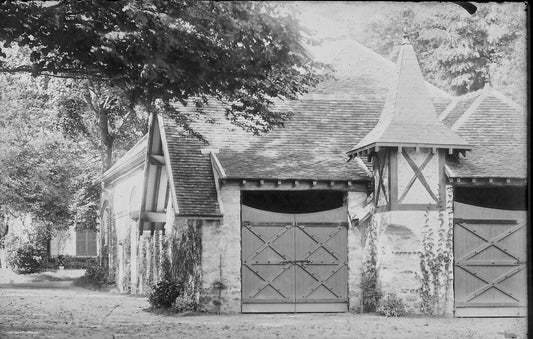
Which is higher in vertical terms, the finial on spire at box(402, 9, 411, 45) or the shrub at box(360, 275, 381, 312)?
the finial on spire at box(402, 9, 411, 45)

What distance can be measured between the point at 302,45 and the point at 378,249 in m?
5.07

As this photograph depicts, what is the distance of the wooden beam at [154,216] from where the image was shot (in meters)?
20.4

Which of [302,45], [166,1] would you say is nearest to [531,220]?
[302,45]

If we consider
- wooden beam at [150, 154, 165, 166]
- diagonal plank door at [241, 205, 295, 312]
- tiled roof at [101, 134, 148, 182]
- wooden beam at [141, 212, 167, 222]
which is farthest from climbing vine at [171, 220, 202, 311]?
tiled roof at [101, 134, 148, 182]

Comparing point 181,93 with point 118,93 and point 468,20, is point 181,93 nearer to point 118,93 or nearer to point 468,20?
point 118,93

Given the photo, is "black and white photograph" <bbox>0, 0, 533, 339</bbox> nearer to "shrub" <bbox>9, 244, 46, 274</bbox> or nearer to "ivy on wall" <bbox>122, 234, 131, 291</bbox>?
"ivy on wall" <bbox>122, 234, 131, 291</bbox>

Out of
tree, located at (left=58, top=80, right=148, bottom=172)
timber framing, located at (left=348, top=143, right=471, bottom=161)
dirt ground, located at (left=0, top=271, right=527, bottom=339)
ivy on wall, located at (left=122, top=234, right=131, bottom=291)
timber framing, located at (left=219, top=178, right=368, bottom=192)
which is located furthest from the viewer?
ivy on wall, located at (left=122, top=234, right=131, bottom=291)

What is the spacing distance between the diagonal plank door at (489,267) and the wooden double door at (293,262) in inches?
90.3

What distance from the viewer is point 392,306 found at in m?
16.8

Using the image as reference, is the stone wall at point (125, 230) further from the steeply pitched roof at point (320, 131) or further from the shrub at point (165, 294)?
the steeply pitched roof at point (320, 131)

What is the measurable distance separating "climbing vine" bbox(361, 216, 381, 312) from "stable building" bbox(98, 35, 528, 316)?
0.32 feet

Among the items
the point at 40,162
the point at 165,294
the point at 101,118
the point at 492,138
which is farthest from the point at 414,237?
the point at 40,162

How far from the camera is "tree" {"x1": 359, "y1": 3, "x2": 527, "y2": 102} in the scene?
13391 mm

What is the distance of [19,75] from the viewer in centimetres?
1911
